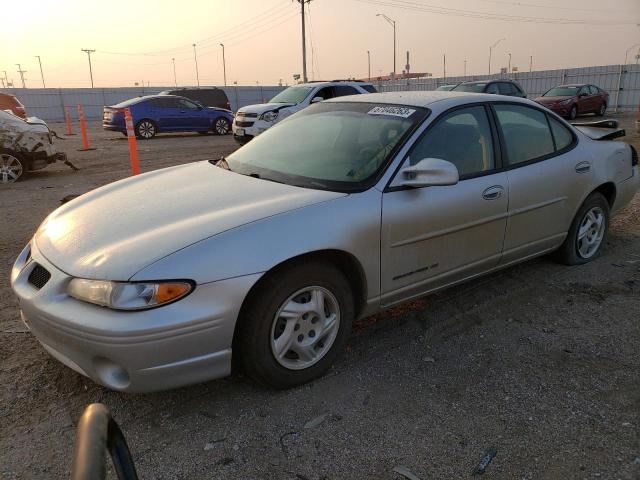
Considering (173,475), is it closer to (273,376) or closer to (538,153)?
(273,376)

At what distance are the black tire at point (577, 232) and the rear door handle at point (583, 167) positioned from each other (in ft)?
0.90

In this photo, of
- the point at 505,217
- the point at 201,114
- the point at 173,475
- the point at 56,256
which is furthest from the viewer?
the point at 201,114

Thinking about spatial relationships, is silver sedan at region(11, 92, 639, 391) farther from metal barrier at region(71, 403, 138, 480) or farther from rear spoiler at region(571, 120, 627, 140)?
metal barrier at region(71, 403, 138, 480)

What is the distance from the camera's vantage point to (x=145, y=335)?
2.32 meters

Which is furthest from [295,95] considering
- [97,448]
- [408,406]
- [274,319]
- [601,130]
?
[97,448]

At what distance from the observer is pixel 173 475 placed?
2277 mm

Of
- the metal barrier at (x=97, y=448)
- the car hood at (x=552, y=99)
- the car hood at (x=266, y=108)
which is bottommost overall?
the metal barrier at (x=97, y=448)

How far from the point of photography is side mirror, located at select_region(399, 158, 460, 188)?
9.95 feet

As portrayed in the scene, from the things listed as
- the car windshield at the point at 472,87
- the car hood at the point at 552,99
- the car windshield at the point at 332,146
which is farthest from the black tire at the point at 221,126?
the car windshield at the point at 332,146

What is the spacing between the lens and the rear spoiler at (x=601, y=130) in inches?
188

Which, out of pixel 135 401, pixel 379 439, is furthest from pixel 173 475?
pixel 379 439

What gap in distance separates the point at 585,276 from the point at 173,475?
Answer: 147 inches

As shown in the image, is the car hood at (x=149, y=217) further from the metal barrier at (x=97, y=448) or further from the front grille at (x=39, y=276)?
the metal barrier at (x=97, y=448)

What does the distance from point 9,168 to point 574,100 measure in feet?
68.9
